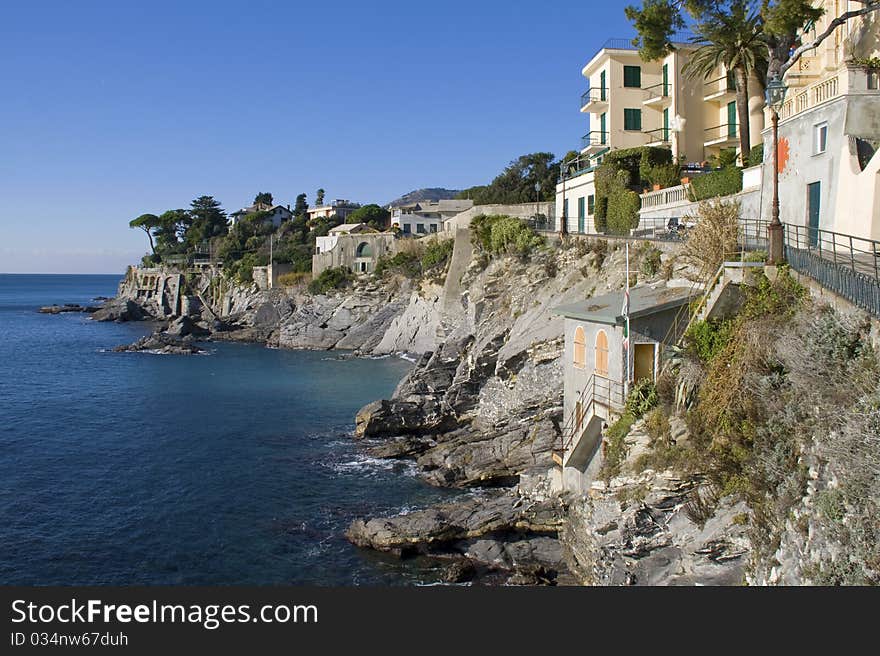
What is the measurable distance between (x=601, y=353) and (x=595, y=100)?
2872 centimetres

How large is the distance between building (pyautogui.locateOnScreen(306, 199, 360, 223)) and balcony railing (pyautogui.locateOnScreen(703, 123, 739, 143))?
74.3 meters

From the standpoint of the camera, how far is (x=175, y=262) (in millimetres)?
102062

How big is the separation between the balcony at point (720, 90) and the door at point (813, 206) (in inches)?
788

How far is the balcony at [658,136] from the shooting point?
4125 centimetres

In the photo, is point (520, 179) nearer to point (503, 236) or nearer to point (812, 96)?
point (503, 236)

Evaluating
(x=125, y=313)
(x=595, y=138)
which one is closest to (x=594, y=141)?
(x=595, y=138)

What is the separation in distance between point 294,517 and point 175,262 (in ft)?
282

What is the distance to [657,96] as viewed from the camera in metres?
41.7

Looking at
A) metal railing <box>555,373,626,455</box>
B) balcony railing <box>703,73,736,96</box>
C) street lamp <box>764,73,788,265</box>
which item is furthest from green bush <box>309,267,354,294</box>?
street lamp <box>764,73,788,265</box>

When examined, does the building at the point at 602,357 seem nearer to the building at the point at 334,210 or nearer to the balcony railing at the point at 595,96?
the balcony railing at the point at 595,96

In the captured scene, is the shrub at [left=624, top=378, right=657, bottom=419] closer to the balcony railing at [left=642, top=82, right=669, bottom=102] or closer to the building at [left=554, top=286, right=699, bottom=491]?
the building at [left=554, top=286, right=699, bottom=491]

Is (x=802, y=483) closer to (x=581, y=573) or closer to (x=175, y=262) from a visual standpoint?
(x=581, y=573)

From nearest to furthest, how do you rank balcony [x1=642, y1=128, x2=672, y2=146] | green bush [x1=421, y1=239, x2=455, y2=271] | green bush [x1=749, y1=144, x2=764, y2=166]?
1. green bush [x1=749, y1=144, x2=764, y2=166]
2. balcony [x1=642, y1=128, x2=672, y2=146]
3. green bush [x1=421, y1=239, x2=455, y2=271]

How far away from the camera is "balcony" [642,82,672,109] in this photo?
41.0m
